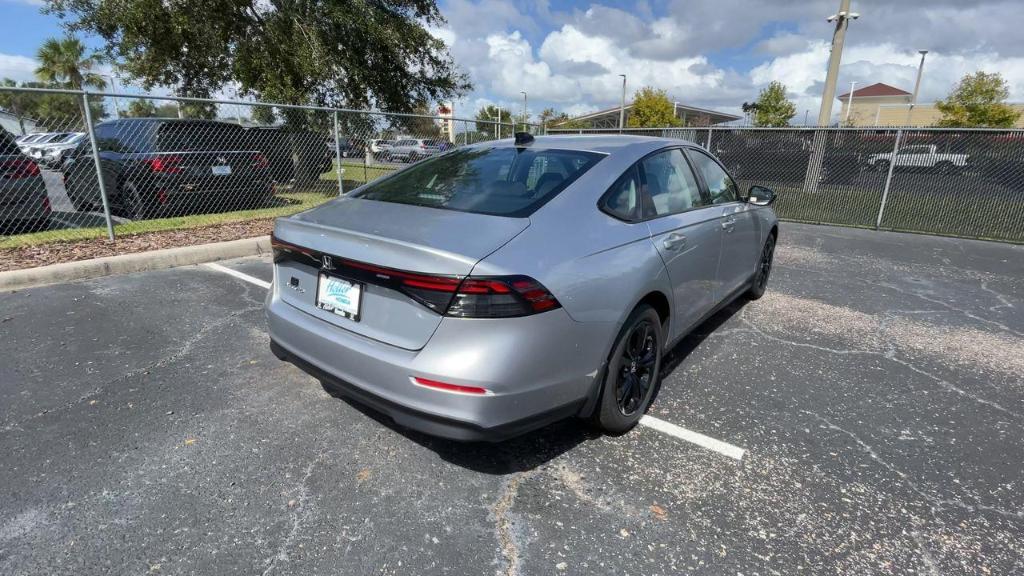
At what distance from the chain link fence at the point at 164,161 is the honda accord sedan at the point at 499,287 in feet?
16.7

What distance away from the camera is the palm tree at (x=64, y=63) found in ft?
95.9

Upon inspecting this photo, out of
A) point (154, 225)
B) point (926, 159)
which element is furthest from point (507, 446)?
point (926, 159)

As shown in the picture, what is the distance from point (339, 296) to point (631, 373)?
151 centimetres

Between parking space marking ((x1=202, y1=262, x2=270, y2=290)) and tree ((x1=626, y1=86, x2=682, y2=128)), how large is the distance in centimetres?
3960

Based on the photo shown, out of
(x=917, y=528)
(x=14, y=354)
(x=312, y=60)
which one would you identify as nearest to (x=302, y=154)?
(x=312, y=60)

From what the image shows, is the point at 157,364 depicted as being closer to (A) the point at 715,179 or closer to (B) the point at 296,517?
(B) the point at 296,517

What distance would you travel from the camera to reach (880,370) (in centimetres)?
363

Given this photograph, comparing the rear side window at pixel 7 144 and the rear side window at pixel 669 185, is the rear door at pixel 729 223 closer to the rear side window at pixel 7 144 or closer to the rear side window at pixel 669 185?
the rear side window at pixel 669 185

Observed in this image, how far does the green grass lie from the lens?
20.5ft

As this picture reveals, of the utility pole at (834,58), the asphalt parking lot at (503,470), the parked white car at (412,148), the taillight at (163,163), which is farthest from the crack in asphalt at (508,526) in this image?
the utility pole at (834,58)

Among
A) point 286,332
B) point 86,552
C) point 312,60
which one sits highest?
point 312,60

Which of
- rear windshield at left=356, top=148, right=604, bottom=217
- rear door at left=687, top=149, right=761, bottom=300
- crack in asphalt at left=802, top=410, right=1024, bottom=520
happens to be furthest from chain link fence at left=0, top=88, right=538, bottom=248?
crack in asphalt at left=802, top=410, right=1024, bottom=520

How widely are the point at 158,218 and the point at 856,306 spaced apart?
9.17 m

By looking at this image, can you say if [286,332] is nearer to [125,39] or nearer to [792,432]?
[792,432]
